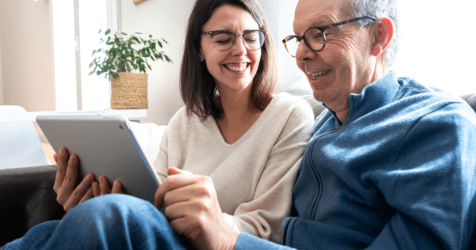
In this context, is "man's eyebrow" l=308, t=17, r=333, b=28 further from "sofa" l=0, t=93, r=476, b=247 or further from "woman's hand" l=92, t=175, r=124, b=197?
"woman's hand" l=92, t=175, r=124, b=197

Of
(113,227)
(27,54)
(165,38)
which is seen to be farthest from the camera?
(27,54)

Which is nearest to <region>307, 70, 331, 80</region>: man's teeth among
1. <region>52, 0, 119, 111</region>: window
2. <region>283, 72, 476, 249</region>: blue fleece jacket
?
<region>283, 72, 476, 249</region>: blue fleece jacket

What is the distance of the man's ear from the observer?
0.87m

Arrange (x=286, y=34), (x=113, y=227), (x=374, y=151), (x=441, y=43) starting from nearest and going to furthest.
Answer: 1. (x=113, y=227)
2. (x=374, y=151)
3. (x=441, y=43)
4. (x=286, y=34)

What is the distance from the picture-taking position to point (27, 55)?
19.0 ft

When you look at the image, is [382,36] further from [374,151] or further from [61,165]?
[61,165]

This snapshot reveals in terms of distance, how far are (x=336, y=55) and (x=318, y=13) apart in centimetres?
11

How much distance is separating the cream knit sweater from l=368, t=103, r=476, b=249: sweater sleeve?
31cm

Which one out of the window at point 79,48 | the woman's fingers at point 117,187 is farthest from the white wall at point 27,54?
the woman's fingers at point 117,187

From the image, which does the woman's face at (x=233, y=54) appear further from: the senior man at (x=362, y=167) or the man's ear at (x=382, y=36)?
the man's ear at (x=382, y=36)

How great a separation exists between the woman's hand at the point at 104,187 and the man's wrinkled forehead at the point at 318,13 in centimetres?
62

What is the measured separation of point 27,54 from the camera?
5.80 metres

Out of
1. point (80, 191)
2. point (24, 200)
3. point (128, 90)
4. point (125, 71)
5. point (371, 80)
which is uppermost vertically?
point (371, 80)

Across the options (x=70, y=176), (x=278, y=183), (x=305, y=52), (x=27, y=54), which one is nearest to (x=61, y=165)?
(x=70, y=176)
